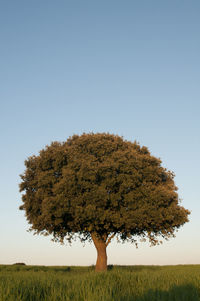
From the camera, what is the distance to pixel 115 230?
37969mm

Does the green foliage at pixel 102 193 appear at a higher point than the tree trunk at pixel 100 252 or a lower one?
higher

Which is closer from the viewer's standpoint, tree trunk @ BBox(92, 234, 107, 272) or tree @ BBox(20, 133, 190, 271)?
tree @ BBox(20, 133, 190, 271)

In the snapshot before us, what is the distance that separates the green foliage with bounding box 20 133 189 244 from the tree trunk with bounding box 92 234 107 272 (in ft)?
3.06

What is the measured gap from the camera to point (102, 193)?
32625 millimetres

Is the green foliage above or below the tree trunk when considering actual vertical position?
above

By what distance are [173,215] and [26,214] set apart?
18198 mm

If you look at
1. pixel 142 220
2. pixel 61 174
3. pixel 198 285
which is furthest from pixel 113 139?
pixel 198 285

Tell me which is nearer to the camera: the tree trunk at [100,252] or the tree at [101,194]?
the tree at [101,194]

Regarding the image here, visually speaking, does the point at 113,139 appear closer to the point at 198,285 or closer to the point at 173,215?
the point at 173,215

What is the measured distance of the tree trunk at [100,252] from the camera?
38062mm

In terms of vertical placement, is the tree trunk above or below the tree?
below

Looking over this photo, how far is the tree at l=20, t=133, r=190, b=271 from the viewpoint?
3331 centimetres

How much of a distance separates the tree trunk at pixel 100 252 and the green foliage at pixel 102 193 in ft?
3.06

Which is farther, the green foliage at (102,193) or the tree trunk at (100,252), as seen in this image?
the tree trunk at (100,252)
